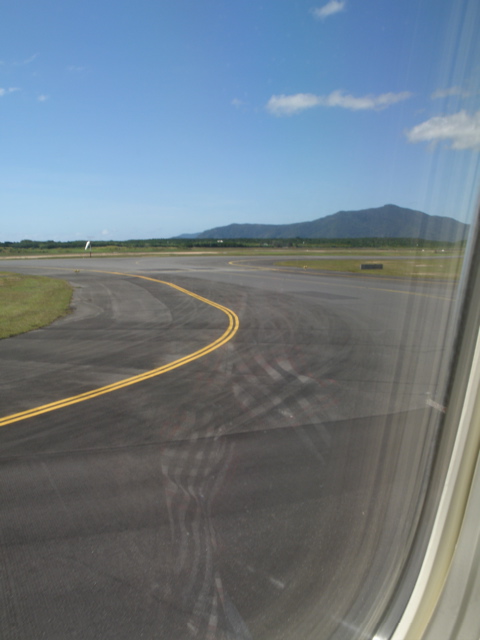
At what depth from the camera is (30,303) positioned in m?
19.9

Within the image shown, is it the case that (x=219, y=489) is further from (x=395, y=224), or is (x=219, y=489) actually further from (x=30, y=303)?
(x=30, y=303)

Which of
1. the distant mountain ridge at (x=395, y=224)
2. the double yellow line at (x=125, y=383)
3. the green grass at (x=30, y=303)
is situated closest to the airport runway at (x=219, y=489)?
the double yellow line at (x=125, y=383)

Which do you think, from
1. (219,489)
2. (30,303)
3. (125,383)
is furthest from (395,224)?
(30,303)

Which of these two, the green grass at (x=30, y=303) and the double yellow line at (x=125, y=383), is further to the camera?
the green grass at (x=30, y=303)

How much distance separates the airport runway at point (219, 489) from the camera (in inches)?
118

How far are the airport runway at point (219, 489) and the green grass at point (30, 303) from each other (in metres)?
5.50

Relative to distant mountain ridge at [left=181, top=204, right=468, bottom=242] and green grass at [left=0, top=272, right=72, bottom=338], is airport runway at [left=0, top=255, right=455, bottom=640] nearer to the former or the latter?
distant mountain ridge at [left=181, top=204, right=468, bottom=242]

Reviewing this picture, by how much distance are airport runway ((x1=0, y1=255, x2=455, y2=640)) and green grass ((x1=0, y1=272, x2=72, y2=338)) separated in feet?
18.0

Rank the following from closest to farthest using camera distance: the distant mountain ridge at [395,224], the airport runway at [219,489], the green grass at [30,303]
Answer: the distant mountain ridge at [395,224] < the airport runway at [219,489] < the green grass at [30,303]

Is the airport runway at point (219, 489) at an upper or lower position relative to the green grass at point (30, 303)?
upper

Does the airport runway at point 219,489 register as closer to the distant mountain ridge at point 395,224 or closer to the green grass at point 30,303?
the distant mountain ridge at point 395,224

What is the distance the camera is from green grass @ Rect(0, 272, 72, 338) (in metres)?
15.2

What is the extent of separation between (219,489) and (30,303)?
17266mm

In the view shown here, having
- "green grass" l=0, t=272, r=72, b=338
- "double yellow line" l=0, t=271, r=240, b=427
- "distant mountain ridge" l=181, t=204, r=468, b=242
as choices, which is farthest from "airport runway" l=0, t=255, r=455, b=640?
"green grass" l=0, t=272, r=72, b=338
